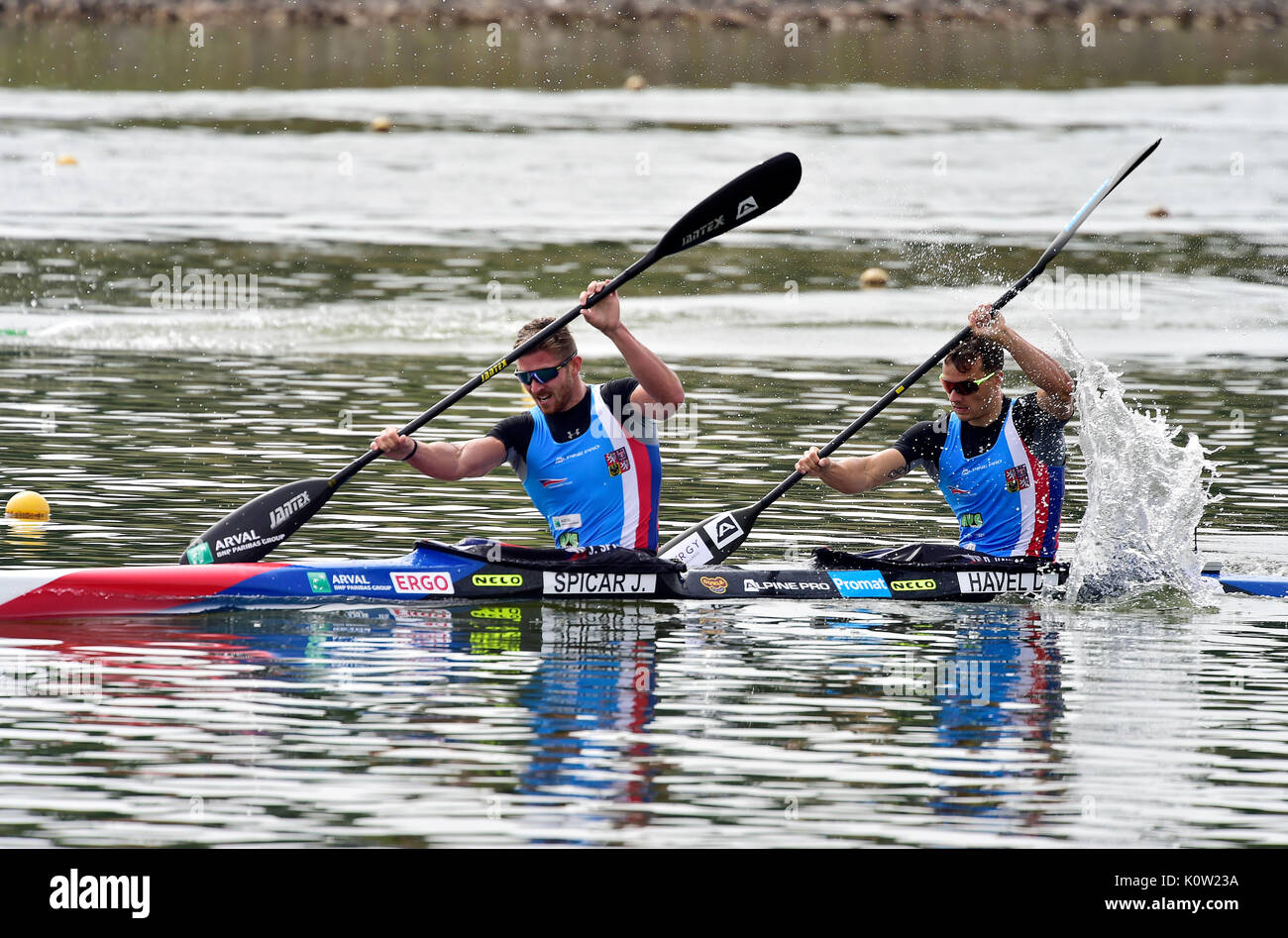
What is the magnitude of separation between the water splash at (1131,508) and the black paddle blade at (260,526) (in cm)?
437

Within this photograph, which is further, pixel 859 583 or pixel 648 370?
pixel 859 583

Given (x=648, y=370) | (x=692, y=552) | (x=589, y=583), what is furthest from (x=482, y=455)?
(x=692, y=552)

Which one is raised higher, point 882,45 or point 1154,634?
point 882,45

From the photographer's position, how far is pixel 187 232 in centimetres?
3039

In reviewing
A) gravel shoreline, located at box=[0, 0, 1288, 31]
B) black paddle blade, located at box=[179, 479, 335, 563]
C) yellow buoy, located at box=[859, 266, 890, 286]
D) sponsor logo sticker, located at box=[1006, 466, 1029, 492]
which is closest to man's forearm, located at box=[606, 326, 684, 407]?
sponsor logo sticker, located at box=[1006, 466, 1029, 492]

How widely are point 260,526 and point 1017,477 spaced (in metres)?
4.28

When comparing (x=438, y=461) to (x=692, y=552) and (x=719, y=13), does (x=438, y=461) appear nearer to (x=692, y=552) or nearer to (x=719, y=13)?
(x=692, y=552)

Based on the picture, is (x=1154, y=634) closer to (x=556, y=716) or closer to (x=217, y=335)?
(x=556, y=716)

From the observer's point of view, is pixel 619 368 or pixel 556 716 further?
pixel 619 368

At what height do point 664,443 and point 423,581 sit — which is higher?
point 423,581

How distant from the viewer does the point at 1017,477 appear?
11781 mm

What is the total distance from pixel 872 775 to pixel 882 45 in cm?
5756

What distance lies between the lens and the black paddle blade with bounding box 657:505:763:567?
486 inches
